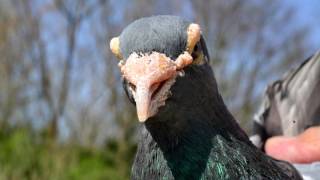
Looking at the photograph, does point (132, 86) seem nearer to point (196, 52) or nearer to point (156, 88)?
point (156, 88)

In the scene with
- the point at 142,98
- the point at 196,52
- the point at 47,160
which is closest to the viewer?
the point at 142,98

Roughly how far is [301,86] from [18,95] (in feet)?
28.1

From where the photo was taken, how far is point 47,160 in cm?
797

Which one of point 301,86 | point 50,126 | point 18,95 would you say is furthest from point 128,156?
point 301,86

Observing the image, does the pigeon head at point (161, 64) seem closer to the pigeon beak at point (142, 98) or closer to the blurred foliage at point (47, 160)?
the pigeon beak at point (142, 98)

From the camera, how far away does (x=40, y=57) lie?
1141cm

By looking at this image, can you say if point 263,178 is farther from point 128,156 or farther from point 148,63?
point 128,156

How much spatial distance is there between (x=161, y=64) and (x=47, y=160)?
263 inches

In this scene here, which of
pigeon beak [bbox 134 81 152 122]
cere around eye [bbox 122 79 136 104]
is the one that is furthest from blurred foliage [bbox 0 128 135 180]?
pigeon beak [bbox 134 81 152 122]

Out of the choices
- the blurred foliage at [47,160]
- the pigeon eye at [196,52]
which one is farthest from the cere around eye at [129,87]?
the blurred foliage at [47,160]

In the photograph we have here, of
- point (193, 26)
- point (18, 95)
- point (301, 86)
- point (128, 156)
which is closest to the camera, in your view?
point (193, 26)

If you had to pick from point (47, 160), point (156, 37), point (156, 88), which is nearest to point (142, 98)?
point (156, 88)

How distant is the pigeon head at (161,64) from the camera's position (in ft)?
4.93

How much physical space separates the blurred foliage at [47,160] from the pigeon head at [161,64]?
5.48m
